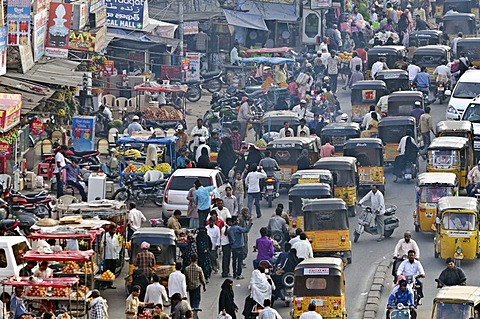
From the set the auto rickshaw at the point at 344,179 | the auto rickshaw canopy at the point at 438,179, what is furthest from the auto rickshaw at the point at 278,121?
the auto rickshaw canopy at the point at 438,179

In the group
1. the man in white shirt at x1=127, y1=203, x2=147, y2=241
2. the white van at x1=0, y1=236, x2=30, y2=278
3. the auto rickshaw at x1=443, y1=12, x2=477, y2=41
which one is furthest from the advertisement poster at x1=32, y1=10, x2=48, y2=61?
the auto rickshaw at x1=443, y1=12, x2=477, y2=41

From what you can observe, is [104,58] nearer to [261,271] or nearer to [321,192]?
[321,192]

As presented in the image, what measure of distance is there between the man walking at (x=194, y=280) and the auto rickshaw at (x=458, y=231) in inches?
268

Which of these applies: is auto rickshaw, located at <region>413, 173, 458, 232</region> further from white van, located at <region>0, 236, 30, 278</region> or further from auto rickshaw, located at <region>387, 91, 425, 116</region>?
white van, located at <region>0, 236, 30, 278</region>

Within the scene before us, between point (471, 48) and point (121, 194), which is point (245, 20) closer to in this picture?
point (471, 48)

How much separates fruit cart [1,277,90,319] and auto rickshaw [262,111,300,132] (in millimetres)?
17874

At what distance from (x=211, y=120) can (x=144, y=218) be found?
12981 mm

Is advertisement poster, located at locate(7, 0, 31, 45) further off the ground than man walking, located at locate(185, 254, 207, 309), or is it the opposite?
advertisement poster, located at locate(7, 0, 31, 45)

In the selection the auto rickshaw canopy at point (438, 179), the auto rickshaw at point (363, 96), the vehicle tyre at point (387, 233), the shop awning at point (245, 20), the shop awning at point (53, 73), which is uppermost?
the shop awning at point (245, 20)

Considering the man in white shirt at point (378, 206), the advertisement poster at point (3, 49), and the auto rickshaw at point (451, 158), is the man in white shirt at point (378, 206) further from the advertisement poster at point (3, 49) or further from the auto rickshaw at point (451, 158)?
the advertisement poster at point (3, 49)

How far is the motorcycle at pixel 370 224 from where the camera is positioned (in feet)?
122

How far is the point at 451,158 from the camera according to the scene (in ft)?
131

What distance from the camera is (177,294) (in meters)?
28.3

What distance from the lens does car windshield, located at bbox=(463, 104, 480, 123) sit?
43719 mm
